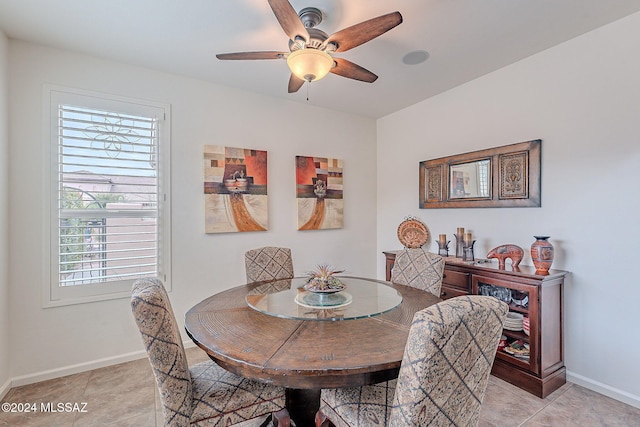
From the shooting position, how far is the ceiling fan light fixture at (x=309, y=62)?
181 centimetres

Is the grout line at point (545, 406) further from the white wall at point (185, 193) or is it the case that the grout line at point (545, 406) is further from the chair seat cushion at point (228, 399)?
the white wall at point (185, 193)

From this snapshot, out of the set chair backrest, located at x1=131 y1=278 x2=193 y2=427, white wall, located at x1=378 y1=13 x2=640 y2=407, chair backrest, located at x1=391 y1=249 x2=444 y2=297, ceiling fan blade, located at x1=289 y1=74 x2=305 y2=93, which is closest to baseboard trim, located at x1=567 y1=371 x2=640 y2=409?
white wall, located at x1=378 y1=13 x2=640 y2=407

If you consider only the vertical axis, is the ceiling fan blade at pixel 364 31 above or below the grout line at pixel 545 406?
above

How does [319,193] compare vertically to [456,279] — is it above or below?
above

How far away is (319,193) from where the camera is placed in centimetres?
387

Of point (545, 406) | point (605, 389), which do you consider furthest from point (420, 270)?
point (605, 389)

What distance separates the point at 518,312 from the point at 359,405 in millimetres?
1824

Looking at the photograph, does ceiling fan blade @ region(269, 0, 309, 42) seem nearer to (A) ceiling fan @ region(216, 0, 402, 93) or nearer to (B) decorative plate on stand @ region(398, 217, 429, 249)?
(A) ceiling fan @ region(216, 0, 402, 93)

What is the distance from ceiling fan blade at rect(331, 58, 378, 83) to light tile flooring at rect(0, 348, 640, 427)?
2496mm

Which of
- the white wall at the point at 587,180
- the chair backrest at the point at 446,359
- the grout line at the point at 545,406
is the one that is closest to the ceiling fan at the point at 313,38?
the chair backrest at the point at 446,359

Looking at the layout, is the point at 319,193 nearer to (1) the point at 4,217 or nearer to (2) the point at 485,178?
(2) the point at 485,178

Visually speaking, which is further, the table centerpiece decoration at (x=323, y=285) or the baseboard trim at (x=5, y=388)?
the baseboard trim at (x=5, y=388)

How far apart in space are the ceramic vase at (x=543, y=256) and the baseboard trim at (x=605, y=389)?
0.91m

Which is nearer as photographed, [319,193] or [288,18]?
[288,18]
